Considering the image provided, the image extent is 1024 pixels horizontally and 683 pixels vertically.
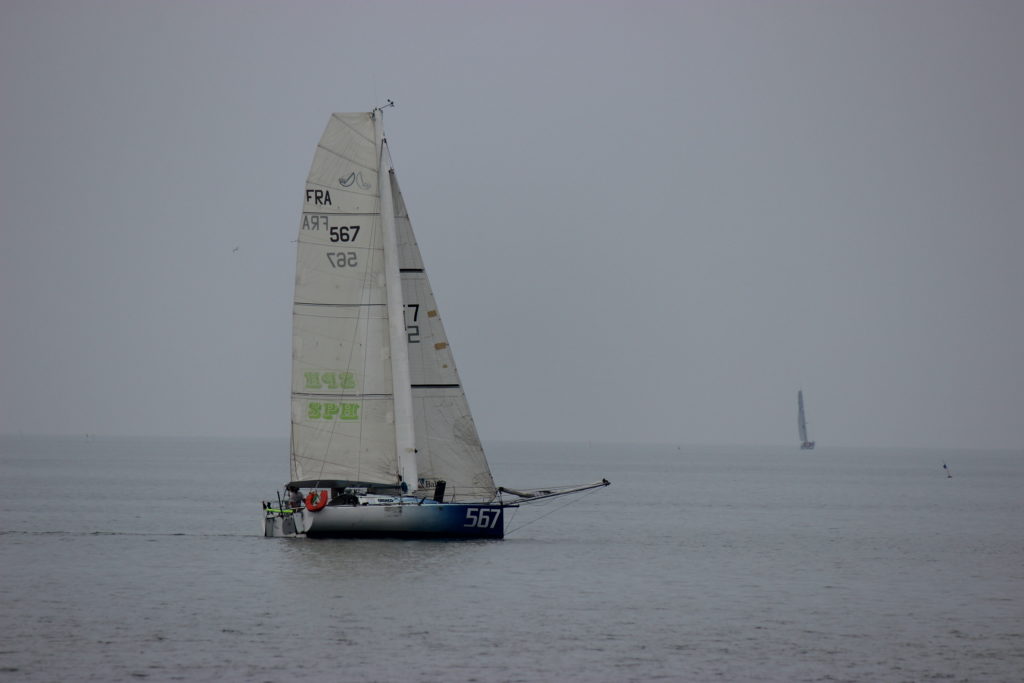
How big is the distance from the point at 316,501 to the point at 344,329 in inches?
248

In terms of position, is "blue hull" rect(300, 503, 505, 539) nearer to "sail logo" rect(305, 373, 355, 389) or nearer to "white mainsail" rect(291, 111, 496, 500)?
"white mainsail" rect(291, 111, 496, 500)

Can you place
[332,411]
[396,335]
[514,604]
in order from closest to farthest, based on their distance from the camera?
[514,604], [396,335], [332,411]

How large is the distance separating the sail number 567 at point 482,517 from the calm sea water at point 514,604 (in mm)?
984

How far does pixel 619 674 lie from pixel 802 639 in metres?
6.97

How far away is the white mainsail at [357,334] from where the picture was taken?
1984 inches

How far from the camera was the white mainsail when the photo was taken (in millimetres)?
50406

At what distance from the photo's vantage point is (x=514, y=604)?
130 ft

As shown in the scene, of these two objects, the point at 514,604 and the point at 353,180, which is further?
the point at 353,180

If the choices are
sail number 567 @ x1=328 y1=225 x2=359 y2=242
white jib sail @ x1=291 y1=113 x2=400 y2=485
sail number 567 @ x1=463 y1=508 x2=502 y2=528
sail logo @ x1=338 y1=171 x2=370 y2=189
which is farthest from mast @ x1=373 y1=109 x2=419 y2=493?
sail number 567 @ x1=463 y1=508 x2=502 y2=528

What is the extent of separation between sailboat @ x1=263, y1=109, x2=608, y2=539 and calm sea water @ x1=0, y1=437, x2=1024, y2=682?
2.49 metres

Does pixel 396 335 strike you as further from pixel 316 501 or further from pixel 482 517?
pixel 482 517

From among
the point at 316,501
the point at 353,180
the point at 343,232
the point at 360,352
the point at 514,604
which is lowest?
the point at 514,604

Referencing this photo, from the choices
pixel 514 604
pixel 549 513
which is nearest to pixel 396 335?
pixel 514 604

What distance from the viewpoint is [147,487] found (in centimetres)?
11475
